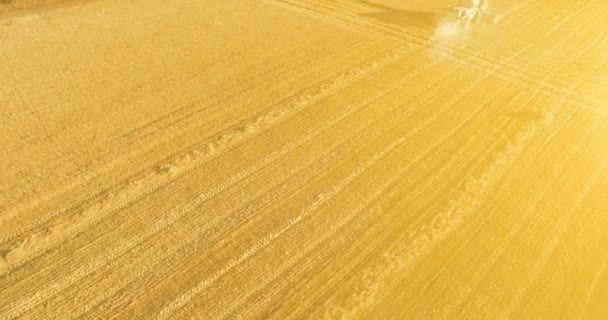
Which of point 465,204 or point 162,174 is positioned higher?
point 162,174

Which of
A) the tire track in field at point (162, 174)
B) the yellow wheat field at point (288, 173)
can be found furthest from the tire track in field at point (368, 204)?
the tire track in field at point (162, 174)

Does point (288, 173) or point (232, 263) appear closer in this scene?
point (232, 263)

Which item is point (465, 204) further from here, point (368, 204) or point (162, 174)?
point (162, 174)

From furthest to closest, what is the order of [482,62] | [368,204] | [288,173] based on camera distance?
[482,62]
[288,173]
[368,204]

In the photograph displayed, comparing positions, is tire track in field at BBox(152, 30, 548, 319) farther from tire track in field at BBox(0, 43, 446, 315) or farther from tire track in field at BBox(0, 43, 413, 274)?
tire track in field at BBox(0, 43, 413, 274)

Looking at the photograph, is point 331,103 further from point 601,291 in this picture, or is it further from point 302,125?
point 601,291

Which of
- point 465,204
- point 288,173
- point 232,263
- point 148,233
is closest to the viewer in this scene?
point 232,263

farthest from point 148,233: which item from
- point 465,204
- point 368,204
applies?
point 465,204

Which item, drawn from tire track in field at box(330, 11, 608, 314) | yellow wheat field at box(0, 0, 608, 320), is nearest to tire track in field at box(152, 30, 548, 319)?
yellow wheat field at box(0, 0, 608, 320)

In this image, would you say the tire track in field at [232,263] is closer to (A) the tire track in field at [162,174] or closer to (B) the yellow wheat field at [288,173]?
(B) the yellow wheat field at [288,173]
